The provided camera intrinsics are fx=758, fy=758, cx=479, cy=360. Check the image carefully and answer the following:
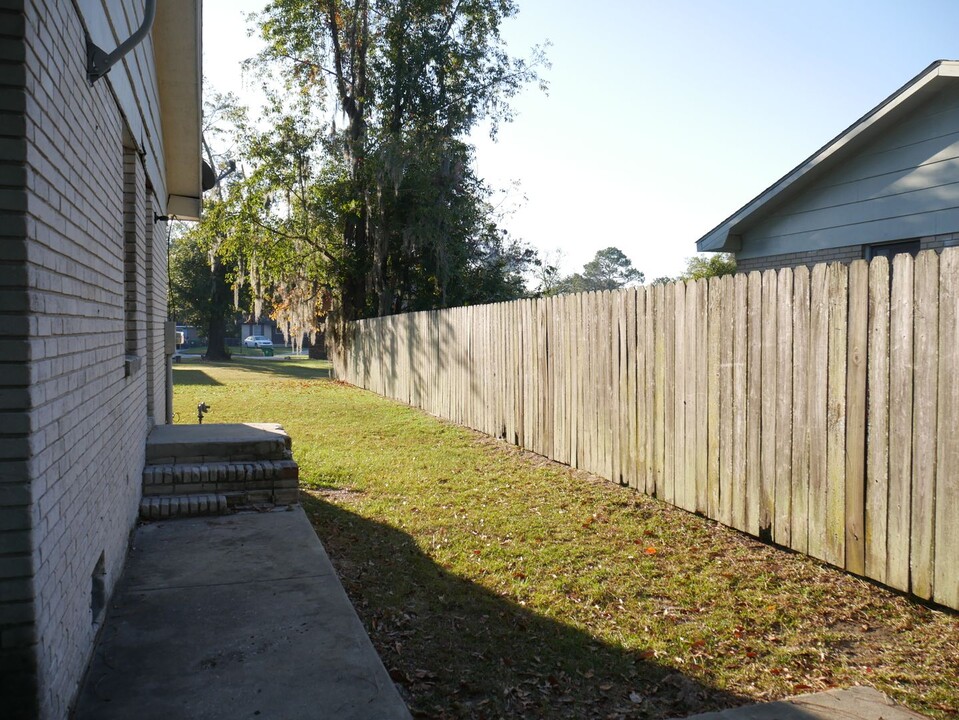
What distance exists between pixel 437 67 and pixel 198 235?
9.80 metres

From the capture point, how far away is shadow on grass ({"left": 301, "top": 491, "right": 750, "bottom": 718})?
315 cm

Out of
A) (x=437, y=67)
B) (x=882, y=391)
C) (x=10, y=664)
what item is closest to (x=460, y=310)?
(x=882, y=391)

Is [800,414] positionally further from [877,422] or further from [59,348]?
[59,348]

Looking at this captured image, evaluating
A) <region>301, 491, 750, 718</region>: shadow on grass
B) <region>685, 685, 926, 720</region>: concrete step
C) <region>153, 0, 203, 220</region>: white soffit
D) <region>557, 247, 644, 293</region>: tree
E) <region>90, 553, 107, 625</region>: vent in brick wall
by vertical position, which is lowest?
<region>301, 491, 750, 718</region>: shadow on grass

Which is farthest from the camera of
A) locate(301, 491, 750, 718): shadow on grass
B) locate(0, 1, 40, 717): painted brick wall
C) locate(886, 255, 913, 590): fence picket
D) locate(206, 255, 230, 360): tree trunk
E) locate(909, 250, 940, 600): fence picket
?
locate(206, 255, 230, 360): tree trunk

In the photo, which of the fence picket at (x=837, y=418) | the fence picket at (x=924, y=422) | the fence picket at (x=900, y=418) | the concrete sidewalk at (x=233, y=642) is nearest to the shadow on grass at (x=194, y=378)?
the concrete sidewalk at (x=233, y=642)

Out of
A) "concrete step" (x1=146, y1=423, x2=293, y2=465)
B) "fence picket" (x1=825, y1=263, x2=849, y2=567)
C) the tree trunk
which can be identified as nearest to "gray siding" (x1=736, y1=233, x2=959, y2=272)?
"fence picket" (x1=825, y1=263, x2=849, y2=567)

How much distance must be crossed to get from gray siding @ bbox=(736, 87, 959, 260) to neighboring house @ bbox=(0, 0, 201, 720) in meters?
7.43

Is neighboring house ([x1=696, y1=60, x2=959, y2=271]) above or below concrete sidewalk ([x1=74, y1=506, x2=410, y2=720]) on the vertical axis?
above

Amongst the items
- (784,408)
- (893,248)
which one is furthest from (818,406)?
(893,248)

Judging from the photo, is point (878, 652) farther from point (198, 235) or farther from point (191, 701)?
point (198, 235)

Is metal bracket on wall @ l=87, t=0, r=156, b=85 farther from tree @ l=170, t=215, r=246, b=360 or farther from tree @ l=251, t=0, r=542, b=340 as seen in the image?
tree @ l=170, t=215, r=246, b=360

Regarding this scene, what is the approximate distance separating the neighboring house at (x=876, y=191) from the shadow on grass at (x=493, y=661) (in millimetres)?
6182

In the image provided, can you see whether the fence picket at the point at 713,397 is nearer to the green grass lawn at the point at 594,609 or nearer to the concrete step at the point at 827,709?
the green grass lawn at the point at 594,609
